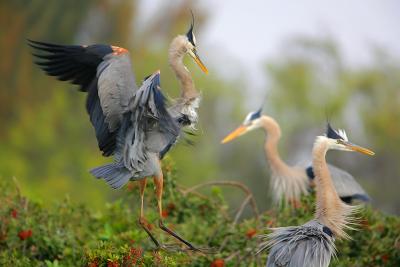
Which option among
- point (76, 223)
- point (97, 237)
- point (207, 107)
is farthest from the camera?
point (207, 107)

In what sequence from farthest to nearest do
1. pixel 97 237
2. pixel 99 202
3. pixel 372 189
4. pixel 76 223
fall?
1. pixel 372 189
2. pixel 99 202
3. pixel 76 223
4. pixel 97 237

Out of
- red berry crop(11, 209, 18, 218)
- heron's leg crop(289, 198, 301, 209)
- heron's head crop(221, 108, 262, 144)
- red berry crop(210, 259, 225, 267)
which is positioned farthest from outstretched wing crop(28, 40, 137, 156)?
heron's head crop(221, 108, 262, 144)

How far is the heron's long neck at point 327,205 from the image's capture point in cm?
555

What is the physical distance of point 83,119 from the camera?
2870 cm

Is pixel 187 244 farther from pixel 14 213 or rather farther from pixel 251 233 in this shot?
pixel 14 213

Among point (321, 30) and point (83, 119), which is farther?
point (321, 30)

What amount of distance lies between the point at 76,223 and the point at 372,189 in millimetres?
20615

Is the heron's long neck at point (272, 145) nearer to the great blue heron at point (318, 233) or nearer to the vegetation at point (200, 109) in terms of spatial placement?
the great blue heron at point (318, 233)

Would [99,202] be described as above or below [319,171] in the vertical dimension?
below

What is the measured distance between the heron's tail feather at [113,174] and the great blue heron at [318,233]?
1039 mm

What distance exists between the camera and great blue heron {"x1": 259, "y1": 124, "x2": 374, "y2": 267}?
518 centimetres

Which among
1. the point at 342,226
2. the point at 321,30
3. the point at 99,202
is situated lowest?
the point at 99,202

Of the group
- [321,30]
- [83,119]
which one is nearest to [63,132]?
[83,119]

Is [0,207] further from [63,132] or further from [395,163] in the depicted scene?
[395,163]
